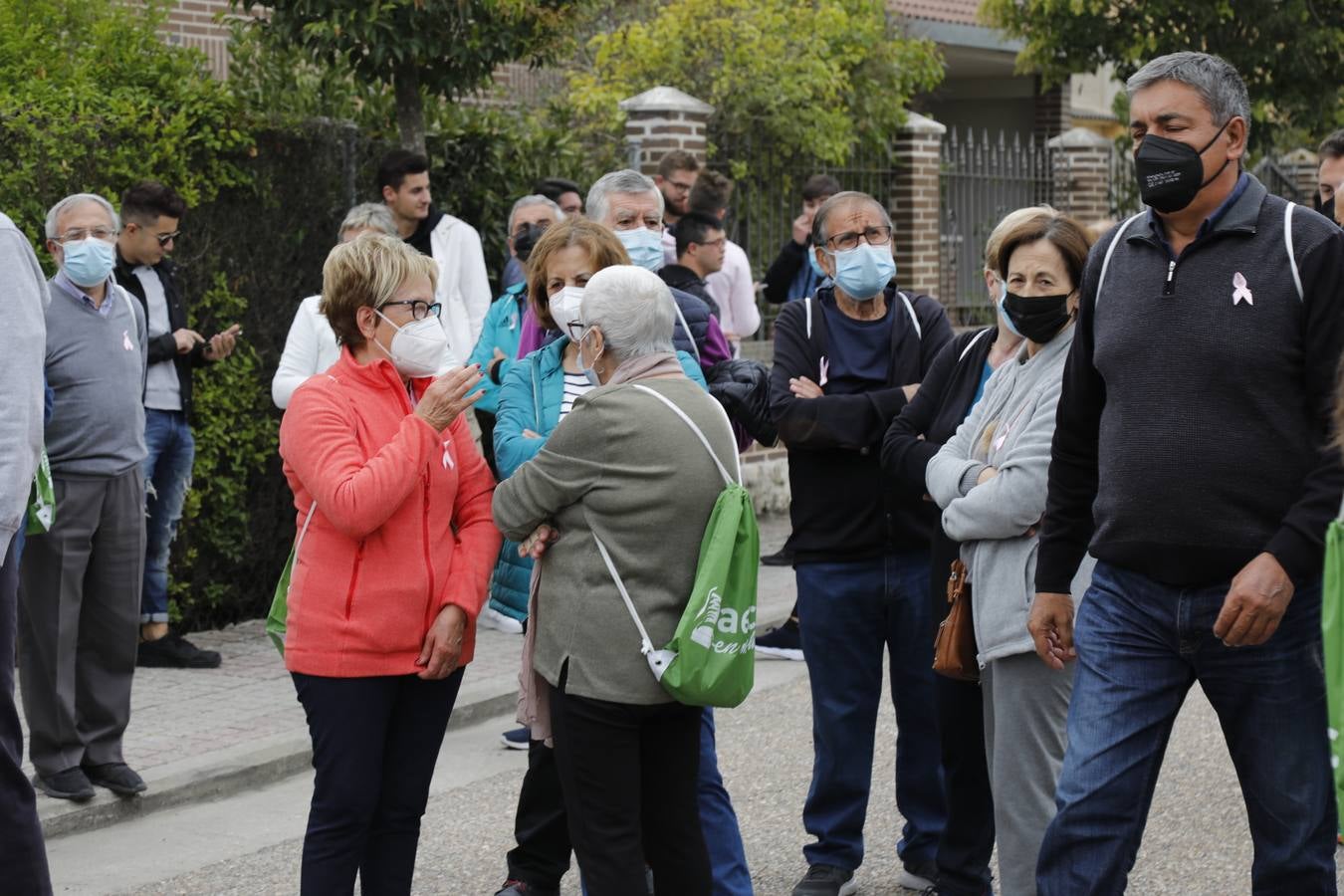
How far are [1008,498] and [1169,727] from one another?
2.30 feet

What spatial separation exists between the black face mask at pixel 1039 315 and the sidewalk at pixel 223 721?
11.7 feet

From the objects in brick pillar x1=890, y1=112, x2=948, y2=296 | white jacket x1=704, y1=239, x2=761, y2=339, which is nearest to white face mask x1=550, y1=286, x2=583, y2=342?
white jacket x1=704, y1=239, x2=761, y2=339

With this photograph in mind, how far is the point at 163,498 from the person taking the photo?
802 cm

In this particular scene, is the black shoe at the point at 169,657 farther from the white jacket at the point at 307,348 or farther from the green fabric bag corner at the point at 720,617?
the green fabric bag corner at the point at 720,617

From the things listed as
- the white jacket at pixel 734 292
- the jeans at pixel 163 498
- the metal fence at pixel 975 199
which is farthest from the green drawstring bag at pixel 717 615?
the metal fence at pixel 975 199

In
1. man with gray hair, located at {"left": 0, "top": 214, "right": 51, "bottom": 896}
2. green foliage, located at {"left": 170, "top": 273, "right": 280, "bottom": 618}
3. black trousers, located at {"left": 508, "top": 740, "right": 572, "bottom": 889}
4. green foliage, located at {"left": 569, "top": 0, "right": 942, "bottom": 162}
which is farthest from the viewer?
green foliage, located at {"left": 569, "top": 0, "right": 942, "bottom": 162}

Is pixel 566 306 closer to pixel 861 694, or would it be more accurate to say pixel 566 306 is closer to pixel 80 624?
pixel 861 694

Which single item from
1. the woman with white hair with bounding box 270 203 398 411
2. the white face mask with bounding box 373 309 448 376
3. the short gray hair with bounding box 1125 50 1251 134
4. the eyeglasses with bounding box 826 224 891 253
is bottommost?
the woman with white hair with bounding box 270 203 398 411

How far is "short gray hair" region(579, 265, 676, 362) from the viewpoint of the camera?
4.08m

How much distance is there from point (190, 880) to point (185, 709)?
1.99 metres

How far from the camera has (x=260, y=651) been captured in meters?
8.58

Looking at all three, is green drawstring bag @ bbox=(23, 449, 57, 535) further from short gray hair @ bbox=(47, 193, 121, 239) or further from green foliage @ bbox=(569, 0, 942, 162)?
green foliage @ bbox=(569, 0, 942, 162)

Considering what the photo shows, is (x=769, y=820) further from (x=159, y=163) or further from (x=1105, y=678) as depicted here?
(x=159, y=163)

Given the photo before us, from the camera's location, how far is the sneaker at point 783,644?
880 cm
